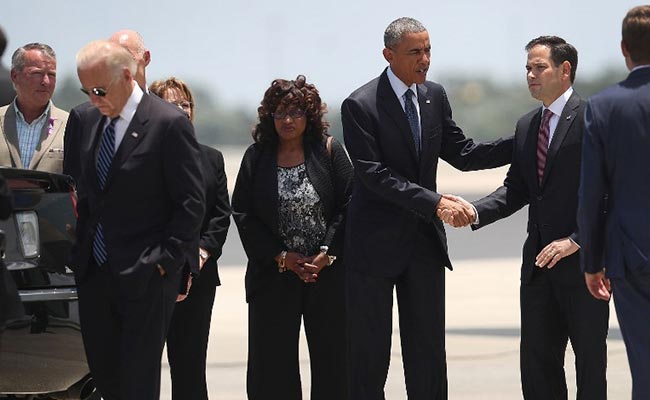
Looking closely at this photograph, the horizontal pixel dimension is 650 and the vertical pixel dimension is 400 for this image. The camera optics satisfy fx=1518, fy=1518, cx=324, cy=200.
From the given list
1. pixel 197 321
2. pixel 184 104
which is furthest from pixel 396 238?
pixel 184 104

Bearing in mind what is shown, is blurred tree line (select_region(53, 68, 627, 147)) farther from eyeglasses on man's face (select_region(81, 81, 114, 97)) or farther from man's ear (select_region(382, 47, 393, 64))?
eyeglasses on man's face (select_region(81, 81, 114, 97))

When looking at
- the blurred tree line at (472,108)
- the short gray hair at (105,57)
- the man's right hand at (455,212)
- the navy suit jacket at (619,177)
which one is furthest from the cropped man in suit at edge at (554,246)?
the blurred tree line at (472,108)

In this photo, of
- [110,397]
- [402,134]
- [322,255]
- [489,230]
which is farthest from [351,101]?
[489,230]

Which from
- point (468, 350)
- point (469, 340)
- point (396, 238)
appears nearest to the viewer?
point (396, 238)

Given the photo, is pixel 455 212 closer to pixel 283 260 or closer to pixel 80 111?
pixel 283 260

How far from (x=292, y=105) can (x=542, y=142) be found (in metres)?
1.28

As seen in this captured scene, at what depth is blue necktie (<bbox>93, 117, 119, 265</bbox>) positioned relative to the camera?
5961 mm

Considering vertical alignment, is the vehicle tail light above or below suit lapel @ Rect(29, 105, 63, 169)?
below

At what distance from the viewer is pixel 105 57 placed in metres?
5.82

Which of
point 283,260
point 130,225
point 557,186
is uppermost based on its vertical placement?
point 130,225

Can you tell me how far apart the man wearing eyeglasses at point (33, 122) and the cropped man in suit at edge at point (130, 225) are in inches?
68.6

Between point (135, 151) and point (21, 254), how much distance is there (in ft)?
2.27

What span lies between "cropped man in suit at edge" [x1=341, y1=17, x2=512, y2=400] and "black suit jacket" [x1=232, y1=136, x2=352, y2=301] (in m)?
0.35

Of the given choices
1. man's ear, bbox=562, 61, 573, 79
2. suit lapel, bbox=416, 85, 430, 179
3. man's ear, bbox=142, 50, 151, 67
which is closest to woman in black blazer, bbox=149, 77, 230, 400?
man's ear, bbox=142, 50, 151, 67
